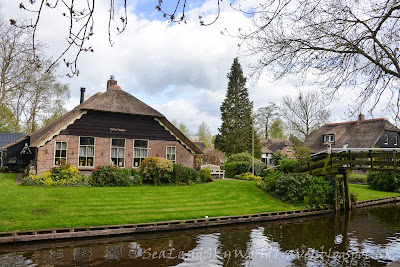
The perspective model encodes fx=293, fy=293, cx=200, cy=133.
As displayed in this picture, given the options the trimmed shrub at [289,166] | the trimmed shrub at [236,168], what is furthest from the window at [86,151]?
the trimmed shrub at [236,168]

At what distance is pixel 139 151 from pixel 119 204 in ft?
26.4

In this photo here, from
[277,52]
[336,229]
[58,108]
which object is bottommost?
[336,229]

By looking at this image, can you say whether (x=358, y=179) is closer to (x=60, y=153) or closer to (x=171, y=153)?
(x=171, y=153)

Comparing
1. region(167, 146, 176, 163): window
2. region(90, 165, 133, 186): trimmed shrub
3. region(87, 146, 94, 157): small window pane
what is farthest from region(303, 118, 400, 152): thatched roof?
region(87, 146, 94, 157): small window pane

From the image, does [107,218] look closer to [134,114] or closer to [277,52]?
[277,52]

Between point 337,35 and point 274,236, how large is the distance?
26.3ft

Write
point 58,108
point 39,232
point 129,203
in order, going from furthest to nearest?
point 58,108 → point 129,203 → point 39,232

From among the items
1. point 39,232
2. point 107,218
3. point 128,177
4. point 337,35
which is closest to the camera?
point 337,35

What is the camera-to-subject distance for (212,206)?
47.1 feet

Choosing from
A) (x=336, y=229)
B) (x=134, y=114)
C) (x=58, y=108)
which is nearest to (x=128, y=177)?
(x=134, y=114)

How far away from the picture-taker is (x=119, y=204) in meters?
13.4

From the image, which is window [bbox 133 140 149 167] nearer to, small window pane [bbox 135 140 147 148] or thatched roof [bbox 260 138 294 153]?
small window pane [bbox 135 140 147 148]

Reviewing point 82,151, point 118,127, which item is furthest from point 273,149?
point 82,151

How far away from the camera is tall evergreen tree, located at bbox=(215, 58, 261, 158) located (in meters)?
41.8
